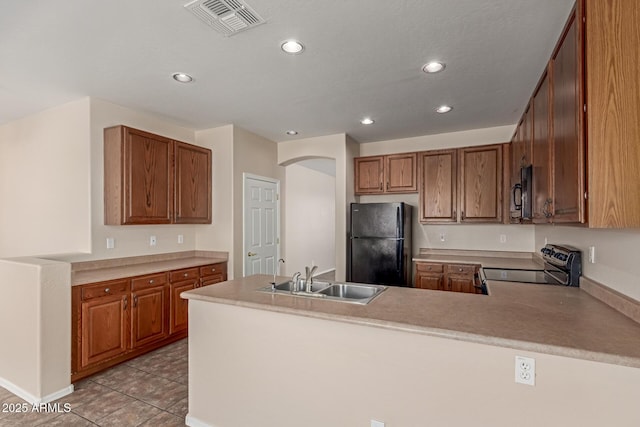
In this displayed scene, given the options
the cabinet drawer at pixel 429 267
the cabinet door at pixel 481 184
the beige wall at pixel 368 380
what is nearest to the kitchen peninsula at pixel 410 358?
the beige wall at pixel 368 380

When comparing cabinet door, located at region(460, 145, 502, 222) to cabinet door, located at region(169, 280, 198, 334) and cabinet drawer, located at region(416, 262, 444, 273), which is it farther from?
cabinet door, located at region(169, 280, 198, 334)

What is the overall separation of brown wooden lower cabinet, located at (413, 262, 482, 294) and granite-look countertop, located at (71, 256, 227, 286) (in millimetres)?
2584

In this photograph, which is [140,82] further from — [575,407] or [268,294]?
[575,407]

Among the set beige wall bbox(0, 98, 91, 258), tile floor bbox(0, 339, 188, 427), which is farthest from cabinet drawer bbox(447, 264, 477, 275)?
beige wall bbox(0, 98, 91, 258)

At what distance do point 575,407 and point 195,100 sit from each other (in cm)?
371

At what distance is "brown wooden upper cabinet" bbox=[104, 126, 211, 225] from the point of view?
11.1 feet

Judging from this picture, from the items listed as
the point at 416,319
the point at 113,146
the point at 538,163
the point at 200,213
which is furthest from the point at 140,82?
the point at 538,163

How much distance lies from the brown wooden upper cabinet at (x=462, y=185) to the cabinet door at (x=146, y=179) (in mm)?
3314

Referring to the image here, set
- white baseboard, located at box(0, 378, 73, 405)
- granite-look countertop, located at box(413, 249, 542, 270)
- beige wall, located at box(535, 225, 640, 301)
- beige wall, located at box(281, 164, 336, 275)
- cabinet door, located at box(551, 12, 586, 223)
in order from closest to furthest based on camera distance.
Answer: cabinet door, located at box(551, 12, 586, 223) → beige wall, located at box(535, 225, 640, 301) → white baseboard, located at box(0, 378, 73, 405) → granite-look countertop, located at box(413, 249, 542, 270) → beige wall, located at box(281, 164, 336, 275)

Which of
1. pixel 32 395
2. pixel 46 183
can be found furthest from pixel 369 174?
pixel 32 395

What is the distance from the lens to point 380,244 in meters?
4.28

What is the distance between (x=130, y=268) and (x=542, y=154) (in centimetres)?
392

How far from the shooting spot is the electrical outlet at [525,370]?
1.39 metres

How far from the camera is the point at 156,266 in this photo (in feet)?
12.2
